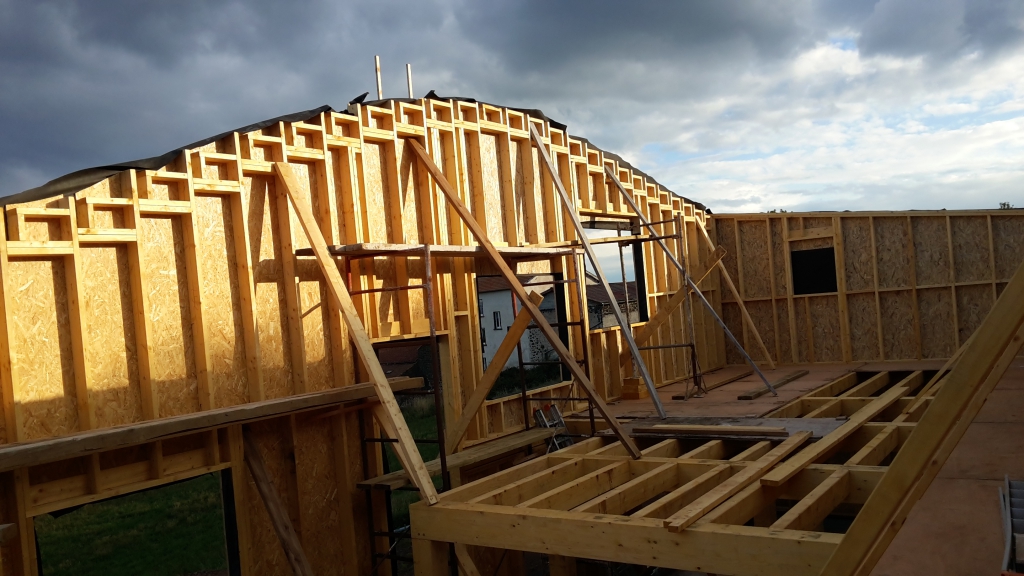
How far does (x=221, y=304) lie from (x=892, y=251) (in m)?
13.7

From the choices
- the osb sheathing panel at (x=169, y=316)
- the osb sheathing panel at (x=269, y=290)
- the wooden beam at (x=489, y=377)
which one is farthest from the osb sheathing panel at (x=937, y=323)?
the osb sheathing panel at (x=169, y=316)

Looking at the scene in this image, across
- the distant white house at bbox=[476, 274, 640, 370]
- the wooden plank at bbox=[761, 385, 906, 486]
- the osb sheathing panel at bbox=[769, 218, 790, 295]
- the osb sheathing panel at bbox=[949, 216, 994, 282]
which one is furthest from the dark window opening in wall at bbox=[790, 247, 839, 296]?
the distant white house at bbox=[476, 274, 640, 370]

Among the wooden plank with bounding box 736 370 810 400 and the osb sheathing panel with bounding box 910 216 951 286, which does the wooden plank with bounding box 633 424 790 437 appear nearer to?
the wooden plank with bounding box 736 370 810 400

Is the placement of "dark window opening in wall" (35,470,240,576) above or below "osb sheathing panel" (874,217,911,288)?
below

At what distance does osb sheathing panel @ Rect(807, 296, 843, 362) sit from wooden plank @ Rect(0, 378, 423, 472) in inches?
469

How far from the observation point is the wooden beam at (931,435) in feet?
9.20

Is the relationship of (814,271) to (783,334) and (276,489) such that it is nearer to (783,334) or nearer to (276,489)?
(783,334)

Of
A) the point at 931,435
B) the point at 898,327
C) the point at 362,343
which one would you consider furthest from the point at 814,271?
the point at 931,435

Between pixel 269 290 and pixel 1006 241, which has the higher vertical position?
pixel 269 290

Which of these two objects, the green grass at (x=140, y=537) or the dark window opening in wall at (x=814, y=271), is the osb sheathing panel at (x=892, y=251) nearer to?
the dark window opening in wall at (x=814, y=271)

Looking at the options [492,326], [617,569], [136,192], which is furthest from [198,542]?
[492,326]

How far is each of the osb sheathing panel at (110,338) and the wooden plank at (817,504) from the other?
5218mm

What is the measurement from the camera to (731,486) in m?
6.37

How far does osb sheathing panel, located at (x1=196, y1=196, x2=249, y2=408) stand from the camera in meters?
7.23
